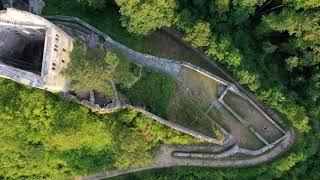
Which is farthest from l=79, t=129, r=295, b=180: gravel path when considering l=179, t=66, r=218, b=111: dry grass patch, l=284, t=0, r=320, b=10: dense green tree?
l=284, t=0, r=320, b=10: dense green tree

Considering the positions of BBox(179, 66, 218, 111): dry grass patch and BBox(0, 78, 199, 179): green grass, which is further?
BBox(179, 66, 218, 111): dry grass patch

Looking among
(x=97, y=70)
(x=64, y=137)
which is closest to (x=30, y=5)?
(x=97, y=70)

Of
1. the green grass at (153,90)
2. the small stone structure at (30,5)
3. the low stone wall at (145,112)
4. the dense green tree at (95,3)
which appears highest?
the dense green tree at (95,3)

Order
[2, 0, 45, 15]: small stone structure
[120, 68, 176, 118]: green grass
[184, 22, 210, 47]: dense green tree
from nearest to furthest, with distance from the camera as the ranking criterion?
[184, 22, 210, 47]: dense green tree < [120, 68, 176, 118]: green grass < [2, 0, 45, 15]: small stone structure

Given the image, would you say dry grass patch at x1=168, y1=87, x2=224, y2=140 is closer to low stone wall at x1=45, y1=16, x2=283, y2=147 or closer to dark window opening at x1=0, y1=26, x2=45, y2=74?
low stone wall at x1=45, y1=16, x2=283, y2=147

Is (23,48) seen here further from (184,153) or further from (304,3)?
(304,3)

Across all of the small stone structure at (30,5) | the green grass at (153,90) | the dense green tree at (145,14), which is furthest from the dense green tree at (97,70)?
the small stone structure at (30,5)

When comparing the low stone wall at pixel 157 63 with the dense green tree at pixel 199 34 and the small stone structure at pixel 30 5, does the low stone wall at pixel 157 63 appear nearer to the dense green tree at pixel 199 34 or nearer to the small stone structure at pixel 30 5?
the small stone structure at pixel 30 5
